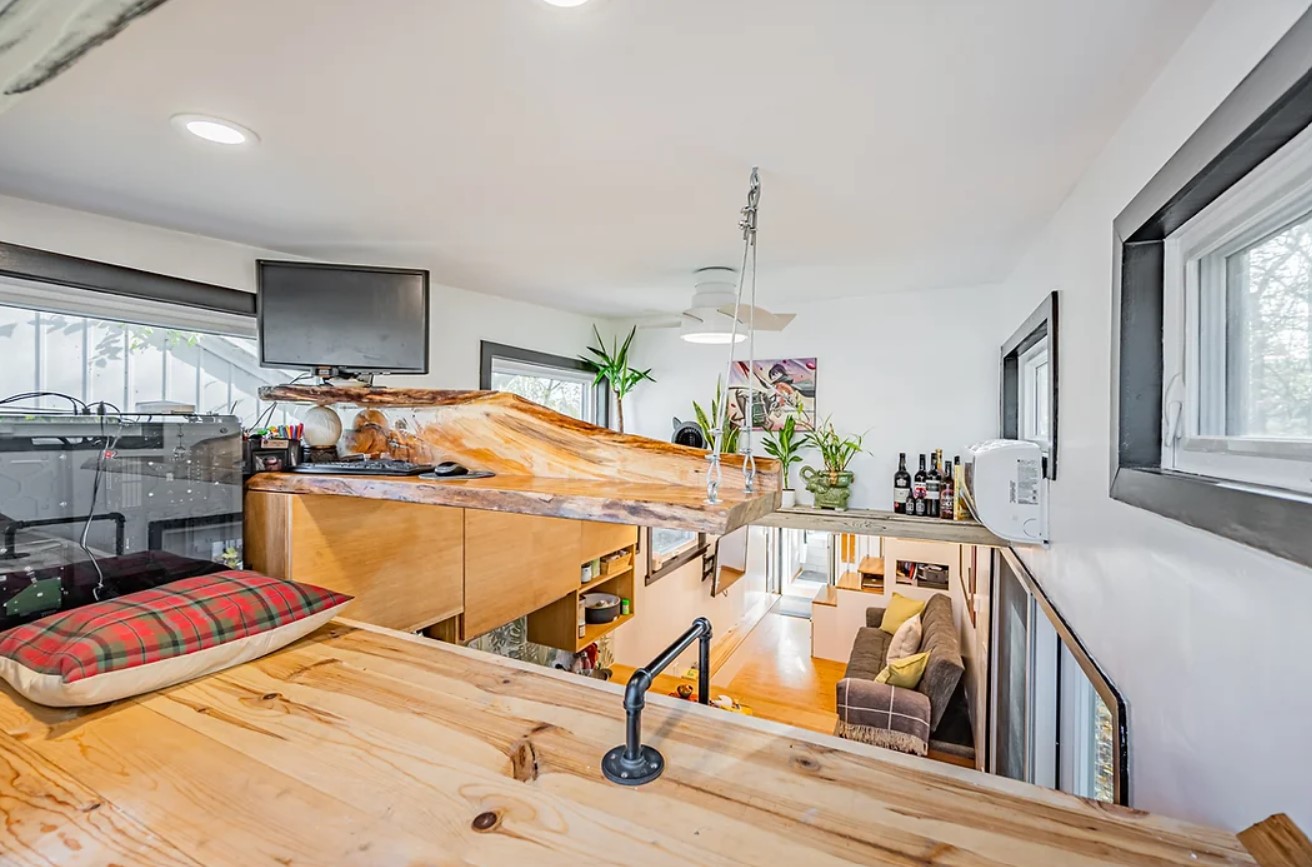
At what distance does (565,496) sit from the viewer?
4.36 ft

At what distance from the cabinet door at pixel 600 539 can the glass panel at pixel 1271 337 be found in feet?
8.34

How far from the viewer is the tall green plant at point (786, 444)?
3763 mm

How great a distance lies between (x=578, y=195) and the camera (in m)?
1.98

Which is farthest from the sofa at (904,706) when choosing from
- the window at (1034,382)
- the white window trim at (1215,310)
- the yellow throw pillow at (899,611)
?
the white window trim at (1215,310)

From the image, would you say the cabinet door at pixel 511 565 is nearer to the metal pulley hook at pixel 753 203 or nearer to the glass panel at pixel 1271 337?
the metal pulley hook at pixel 753 203

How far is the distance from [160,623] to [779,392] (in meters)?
3.37

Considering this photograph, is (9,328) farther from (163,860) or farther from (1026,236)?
(1026,236)

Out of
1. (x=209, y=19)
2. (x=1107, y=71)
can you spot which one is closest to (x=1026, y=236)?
(x=1107, y=71)

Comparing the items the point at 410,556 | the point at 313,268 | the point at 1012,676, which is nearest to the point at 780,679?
the point at 1012,676

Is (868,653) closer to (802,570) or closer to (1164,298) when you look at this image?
(802,570)

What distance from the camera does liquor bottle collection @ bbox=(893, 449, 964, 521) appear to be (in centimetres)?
320

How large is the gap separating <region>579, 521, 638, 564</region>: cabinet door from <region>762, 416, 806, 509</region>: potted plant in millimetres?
1078

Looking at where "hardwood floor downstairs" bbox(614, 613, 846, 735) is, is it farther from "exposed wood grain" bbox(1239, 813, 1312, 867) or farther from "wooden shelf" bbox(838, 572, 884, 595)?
"exposed wood grain" bbox(1239, 813, 1312, 867)

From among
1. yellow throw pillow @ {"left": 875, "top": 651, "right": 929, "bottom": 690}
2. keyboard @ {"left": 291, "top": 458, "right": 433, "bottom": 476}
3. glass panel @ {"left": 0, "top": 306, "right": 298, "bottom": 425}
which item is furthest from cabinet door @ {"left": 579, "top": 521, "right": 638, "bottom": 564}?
yellow throw pillow @ {"left": 875, "top": 651, "right": 929, "bottom": 690}
